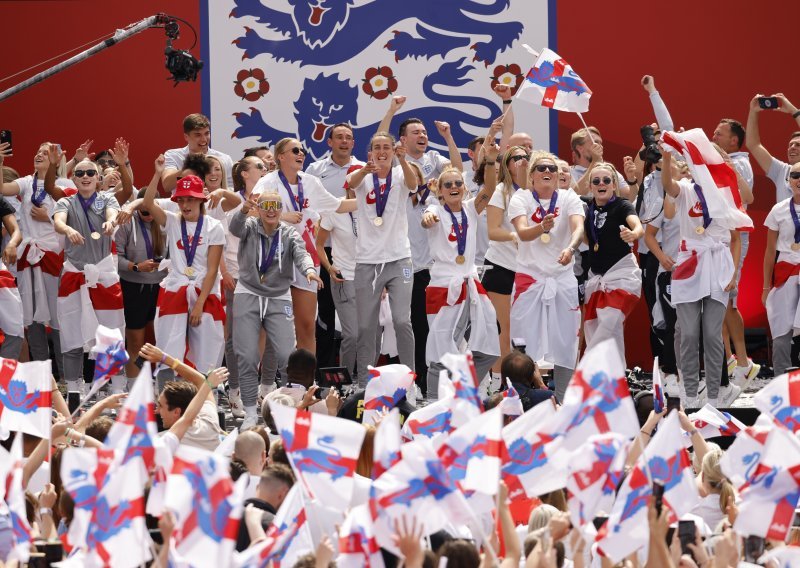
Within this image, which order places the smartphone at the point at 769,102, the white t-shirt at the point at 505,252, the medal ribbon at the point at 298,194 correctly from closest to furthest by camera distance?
the medal ribbon at the point at 298,194
the white t-shirt at the point at 505,252
the smartphone at the point at 769,102

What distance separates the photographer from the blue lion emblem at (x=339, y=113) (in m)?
12.4

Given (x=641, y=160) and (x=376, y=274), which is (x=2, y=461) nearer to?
(x=376, y=274)

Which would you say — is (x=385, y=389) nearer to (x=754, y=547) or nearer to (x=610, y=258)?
(x=754, y=547)

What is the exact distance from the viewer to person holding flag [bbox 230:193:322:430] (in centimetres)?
941

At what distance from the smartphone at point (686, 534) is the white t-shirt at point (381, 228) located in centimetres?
480

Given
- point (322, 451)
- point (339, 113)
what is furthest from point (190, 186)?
point (322, 451)

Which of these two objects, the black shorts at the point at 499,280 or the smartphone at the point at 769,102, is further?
the smartphone at the point at 769,102

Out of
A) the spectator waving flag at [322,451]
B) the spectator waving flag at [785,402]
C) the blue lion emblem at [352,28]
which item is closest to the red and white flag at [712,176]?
the blue lion emblem at [352,28]

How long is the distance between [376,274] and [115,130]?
12.5 feet

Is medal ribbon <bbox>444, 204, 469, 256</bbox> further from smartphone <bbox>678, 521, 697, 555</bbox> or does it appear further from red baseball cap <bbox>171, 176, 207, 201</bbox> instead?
smartphone <bbox>678, 521, 697, 555</bbox>

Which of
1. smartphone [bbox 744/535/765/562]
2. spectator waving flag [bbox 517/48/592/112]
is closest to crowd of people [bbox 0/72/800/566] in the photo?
spectator waving flag [bbox 517/48/592/112]

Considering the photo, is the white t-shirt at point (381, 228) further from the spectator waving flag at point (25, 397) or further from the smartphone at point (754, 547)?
the smartphone at point (754, 547)

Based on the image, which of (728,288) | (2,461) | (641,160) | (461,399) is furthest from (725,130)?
(2,461)

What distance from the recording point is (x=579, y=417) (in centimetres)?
530
